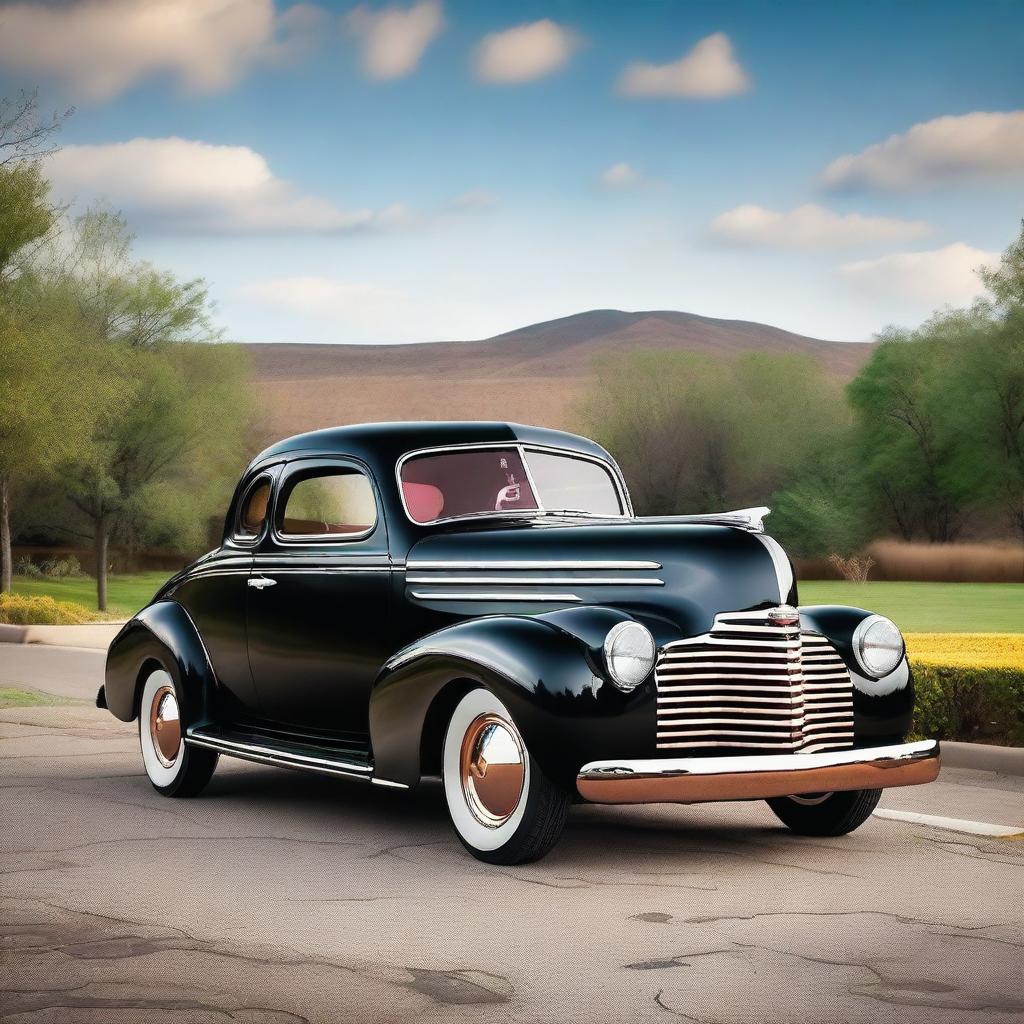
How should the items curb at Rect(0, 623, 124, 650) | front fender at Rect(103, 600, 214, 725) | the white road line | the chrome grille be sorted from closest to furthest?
the chrome grille → the white road line → front fender at Rect(103, 600, 214, 725) → curb at Rect(0, 623, 124, 650)

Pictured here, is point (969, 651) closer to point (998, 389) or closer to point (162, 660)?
point (162, 660)

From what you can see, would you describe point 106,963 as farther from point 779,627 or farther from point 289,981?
point 779,627

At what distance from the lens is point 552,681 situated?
6605mm

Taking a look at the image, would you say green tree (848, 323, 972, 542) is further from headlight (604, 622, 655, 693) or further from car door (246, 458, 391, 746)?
headlight (604, 622, 655, 693)

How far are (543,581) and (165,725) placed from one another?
10.4 ft

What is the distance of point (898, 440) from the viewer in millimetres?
74062

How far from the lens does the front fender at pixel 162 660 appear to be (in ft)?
29.6

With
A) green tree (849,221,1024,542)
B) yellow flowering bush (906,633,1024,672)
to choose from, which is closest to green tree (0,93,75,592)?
yellow flowering bush (906,633,1024,672)

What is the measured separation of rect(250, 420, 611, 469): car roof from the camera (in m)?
8.30

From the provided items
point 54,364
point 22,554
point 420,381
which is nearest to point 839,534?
point 22,554

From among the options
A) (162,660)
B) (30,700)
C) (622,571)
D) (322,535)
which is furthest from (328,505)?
(30,700)

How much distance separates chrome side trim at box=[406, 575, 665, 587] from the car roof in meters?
0.86

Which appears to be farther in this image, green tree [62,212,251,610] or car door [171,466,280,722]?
green tree [62,212,251,610]

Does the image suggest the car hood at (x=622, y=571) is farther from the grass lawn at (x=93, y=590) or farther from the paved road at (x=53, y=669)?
the grass lawn at (x=93, y=590)
